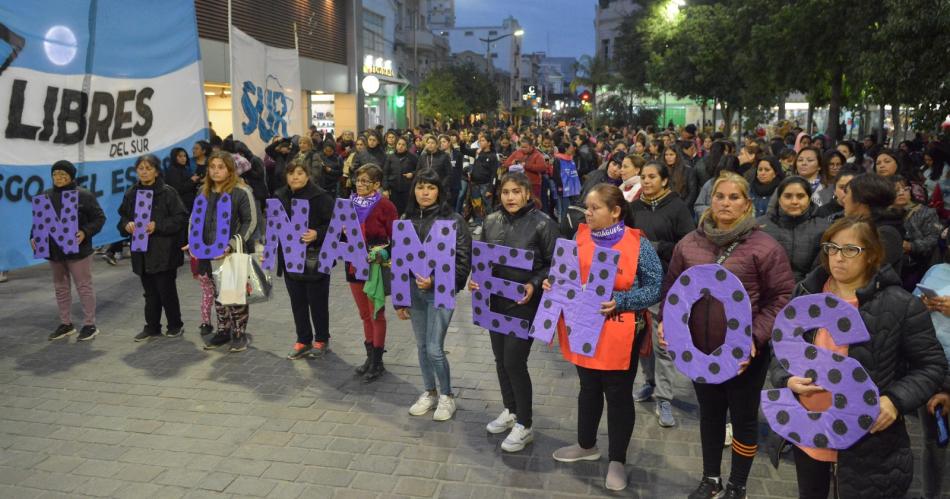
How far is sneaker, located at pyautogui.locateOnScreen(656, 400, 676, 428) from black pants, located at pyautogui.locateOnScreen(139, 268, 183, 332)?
4.85 meters

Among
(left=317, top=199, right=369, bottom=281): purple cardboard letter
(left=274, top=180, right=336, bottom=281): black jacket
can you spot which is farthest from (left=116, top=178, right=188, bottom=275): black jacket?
(left=317, top=199, right=369, bottom=281): purple cardboard letter

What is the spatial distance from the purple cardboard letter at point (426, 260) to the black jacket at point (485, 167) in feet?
28.5

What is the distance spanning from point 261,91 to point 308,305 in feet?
12.8

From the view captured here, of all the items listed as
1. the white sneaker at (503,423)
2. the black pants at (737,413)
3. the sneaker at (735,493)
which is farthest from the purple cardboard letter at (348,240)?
the sneaker at (735,493)

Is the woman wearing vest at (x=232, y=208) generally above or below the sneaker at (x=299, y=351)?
above

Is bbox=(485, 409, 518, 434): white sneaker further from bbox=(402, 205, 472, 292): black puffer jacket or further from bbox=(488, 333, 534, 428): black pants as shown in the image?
bbox=(402, 205, 472, 292): black puffer jacket

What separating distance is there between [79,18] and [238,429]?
369 centimetres

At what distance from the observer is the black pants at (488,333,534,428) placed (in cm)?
→ 486

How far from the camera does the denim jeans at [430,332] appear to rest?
5.35 m

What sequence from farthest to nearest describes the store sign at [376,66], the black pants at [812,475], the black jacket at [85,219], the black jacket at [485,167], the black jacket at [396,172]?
1. the store sign at [376,66]
2. the black jacket at [485,167]
3. the black jacket at [396,172]
4. the black jacket at [85,219]
5. the black pants at [812,475]

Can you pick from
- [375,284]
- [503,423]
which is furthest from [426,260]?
[503,423]

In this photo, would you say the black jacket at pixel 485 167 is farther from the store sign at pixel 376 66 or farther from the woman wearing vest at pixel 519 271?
the store sign at pixel 376 66

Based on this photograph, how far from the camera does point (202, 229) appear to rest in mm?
6930

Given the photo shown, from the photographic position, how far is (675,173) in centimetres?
862
